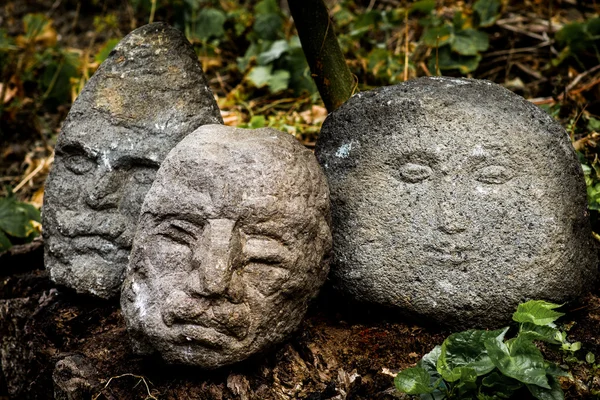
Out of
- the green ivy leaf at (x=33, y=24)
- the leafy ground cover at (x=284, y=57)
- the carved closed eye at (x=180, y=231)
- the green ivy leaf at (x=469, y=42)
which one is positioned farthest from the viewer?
the green ivy leaf at (x=33, y=24)

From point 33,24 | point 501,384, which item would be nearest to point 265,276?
point 501,384

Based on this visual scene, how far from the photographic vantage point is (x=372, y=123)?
2631 mm

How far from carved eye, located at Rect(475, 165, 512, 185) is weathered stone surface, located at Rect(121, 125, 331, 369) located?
0.55m

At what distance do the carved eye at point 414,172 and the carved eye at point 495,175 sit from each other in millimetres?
171

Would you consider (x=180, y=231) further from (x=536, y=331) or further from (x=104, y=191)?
(x=536, y=331)

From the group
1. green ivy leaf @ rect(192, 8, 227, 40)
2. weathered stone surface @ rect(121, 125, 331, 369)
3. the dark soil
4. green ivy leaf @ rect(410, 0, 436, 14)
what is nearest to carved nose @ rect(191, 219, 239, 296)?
weathered stone surface @ rect(121, 125, 331, 369)

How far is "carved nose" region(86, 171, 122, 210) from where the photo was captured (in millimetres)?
2752

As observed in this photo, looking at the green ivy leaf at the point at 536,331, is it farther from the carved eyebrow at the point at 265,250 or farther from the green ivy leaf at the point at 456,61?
the green ivy leaf at the point at 456,61

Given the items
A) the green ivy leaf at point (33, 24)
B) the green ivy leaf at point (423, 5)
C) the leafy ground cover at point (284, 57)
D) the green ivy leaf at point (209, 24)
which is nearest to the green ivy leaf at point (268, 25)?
the leafy ground cover at point (284, 57)

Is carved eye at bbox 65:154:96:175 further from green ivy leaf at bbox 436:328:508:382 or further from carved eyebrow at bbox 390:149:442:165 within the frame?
green ivy leaf at bbox 436:328:508:382

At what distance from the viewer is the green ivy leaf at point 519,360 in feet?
6.70

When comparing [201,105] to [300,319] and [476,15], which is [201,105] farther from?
[476,15]

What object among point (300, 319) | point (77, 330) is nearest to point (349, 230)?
point (300, 319)

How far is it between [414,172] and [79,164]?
1254 mm
